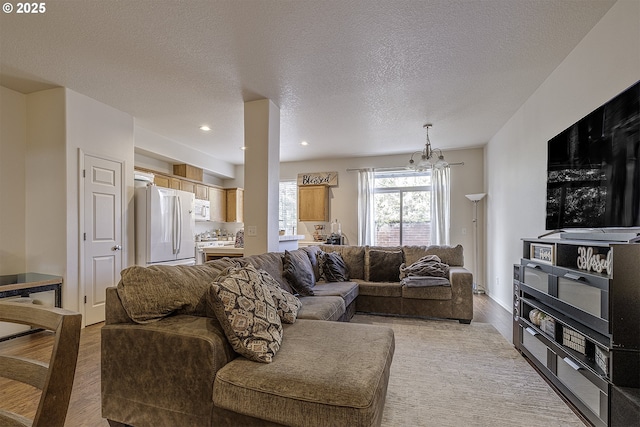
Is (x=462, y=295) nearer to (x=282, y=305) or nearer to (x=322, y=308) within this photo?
(x=322, y=308)

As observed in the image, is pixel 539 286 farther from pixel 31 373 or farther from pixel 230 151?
pixel 230 151

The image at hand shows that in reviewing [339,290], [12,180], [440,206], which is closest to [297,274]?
[339,290]

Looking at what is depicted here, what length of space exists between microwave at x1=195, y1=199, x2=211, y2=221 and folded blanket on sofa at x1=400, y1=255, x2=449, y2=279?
13.4 feet

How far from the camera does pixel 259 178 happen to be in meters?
3.58

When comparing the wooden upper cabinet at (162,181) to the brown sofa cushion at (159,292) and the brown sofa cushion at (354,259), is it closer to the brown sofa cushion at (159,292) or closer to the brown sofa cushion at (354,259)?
the brown sofa cushion at (354,259)

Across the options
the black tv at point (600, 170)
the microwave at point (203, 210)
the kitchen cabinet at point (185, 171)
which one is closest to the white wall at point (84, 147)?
the kitchen cabinet at point (185, 171)

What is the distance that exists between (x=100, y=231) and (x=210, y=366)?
3.13 metres

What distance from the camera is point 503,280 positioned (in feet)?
14.6

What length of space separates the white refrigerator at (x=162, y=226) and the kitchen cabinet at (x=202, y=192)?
1300 mm

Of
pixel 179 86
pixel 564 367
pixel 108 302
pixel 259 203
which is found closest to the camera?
pixel 108 302

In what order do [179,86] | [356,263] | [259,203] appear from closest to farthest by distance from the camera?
[179,86], [259,203], [356,263]

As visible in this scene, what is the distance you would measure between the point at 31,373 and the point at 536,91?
4.40 metres

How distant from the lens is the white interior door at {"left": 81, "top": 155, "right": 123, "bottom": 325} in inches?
139

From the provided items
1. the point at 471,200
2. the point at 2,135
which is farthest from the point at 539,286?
the point at 2,135
